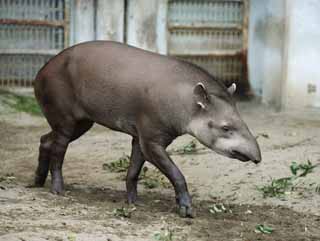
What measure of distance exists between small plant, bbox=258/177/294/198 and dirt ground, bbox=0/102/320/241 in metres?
0.06

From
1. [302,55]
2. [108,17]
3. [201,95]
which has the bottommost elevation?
[302,55]

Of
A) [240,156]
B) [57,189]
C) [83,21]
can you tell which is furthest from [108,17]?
[240,156]

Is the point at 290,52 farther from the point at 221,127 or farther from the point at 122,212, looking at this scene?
the point at 122,212

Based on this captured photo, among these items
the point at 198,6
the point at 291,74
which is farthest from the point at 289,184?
the point at 198,6

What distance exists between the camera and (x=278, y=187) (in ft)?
25.9

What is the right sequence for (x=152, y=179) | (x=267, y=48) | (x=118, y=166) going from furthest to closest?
(x=267, y=48) < (x=118, y=166) < (x=152, y=179)

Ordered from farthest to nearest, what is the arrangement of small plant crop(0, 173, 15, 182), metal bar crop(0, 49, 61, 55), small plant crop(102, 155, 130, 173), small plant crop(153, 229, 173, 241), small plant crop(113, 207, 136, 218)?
metal bar crop(0, 49, 61, 55) → small plant crop(102, 155, 130, 173) → small plant crop(0, 173, 15, 182) → small plant crop(113, 207, 136, 218) → small plant crop(153, 229, 173, 241)

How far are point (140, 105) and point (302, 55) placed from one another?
4.78 meters

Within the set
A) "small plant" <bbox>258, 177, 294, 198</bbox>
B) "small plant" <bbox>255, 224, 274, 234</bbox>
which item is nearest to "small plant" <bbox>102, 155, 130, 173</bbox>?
"small plant" <bbox>258, 177, 294, 198</bbox>

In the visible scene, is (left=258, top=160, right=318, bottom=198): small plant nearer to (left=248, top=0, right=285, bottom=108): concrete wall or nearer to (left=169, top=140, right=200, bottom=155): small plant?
(left=169, top=140, right=200, bottom=155): small plant

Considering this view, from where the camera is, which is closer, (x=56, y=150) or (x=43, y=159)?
(x=56, y=150)

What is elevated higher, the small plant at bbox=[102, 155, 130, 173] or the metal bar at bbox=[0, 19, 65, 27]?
the metal bar at bbox=[0, 19, 65, 27]

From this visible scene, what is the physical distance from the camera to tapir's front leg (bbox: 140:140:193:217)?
7043 millimetres

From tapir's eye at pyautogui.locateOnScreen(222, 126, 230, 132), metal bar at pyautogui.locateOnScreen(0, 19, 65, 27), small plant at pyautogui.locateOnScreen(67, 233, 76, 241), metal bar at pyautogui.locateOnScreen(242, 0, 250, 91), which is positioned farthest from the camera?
A: metal bar at pyautogui.locateOnScreen(242, 0, 250, 91)
